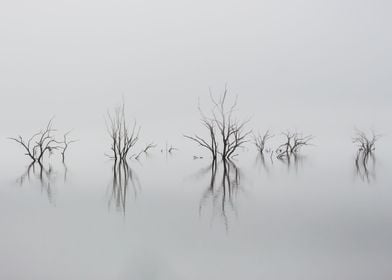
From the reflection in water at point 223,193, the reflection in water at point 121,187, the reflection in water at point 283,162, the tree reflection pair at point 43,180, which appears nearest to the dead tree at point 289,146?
the reflection in water at point 283,162

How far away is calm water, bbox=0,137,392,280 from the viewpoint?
16.6 ft

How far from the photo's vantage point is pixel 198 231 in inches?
267

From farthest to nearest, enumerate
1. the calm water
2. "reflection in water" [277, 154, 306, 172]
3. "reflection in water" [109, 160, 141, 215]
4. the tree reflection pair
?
"reflection in water" [277, 154, 306, 172] < the tree reflection pair < "reflection in water" [109, 160, 141, 215] < the calm water

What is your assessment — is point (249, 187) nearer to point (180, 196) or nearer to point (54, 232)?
point (180, 196)

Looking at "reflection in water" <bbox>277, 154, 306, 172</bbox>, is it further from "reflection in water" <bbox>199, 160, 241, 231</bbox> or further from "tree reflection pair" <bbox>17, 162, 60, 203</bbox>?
"tree reflection pair" <bbox>17, 162, 60, 203</bbox>

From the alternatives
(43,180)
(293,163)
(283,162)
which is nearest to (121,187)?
(43,180)

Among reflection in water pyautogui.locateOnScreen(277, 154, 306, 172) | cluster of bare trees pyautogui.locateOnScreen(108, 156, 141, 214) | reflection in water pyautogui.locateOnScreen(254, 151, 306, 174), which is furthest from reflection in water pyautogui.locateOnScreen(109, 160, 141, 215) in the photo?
reflection in water pyautogui.locateOnScreen(277, 154, 306, 172)

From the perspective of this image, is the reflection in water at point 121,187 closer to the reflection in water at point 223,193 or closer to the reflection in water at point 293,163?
the reflection in water at point 223,193

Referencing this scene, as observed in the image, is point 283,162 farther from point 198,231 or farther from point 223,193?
point 198,231

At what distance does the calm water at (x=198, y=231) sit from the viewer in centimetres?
505

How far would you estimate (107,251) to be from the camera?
574cm

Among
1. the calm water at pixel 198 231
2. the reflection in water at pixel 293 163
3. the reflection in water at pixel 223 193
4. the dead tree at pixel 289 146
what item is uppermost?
the dead tree at pixel 289 146

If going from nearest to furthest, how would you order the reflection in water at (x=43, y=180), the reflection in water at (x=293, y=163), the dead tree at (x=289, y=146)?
the reflection in water at (x=43, y=180), the reflection in water at (x=293, y=163), the dead tree at (x=289, y=146)

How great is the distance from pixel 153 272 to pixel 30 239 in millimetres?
2349
